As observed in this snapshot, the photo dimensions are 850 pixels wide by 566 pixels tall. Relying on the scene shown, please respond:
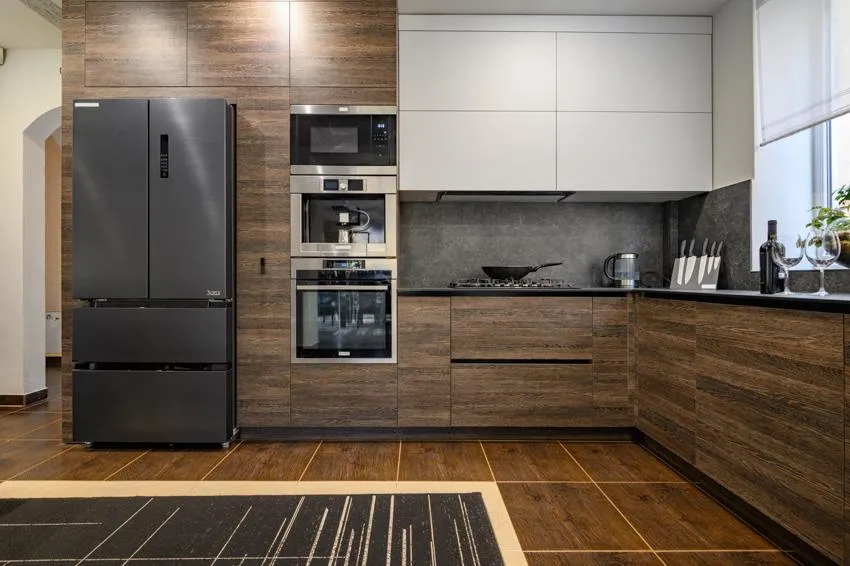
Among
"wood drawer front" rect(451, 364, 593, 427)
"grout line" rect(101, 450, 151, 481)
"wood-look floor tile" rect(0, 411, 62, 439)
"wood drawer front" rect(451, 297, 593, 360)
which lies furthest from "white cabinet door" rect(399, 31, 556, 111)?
"wood-look floor tile" rect(0, 411, 62, 439)

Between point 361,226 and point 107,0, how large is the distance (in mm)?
1860

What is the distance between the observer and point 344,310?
326 centimetres

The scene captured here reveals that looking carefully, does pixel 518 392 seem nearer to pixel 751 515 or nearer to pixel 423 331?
pixel 423 331

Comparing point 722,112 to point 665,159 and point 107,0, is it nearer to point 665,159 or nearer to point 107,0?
point 665,159

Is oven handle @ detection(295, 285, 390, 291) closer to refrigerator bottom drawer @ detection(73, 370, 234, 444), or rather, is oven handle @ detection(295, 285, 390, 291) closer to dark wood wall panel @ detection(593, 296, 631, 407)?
refrigerator bottom drawer @ detection(73, 370, 234, 444)

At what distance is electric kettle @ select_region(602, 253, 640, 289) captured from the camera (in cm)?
364

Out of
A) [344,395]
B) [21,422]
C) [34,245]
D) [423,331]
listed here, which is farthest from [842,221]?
[34,245]

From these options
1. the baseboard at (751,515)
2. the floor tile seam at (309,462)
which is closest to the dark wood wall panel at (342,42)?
the floor tile seam at (309,462)

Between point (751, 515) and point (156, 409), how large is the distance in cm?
276

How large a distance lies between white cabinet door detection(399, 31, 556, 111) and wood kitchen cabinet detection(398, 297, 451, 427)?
117 cm

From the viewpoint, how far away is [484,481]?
2596 mm

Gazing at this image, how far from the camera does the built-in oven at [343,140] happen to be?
325 cm

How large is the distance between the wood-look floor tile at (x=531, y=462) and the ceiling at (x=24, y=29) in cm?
390

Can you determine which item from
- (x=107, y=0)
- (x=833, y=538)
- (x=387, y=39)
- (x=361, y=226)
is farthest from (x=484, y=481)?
(x=107, y=0)
